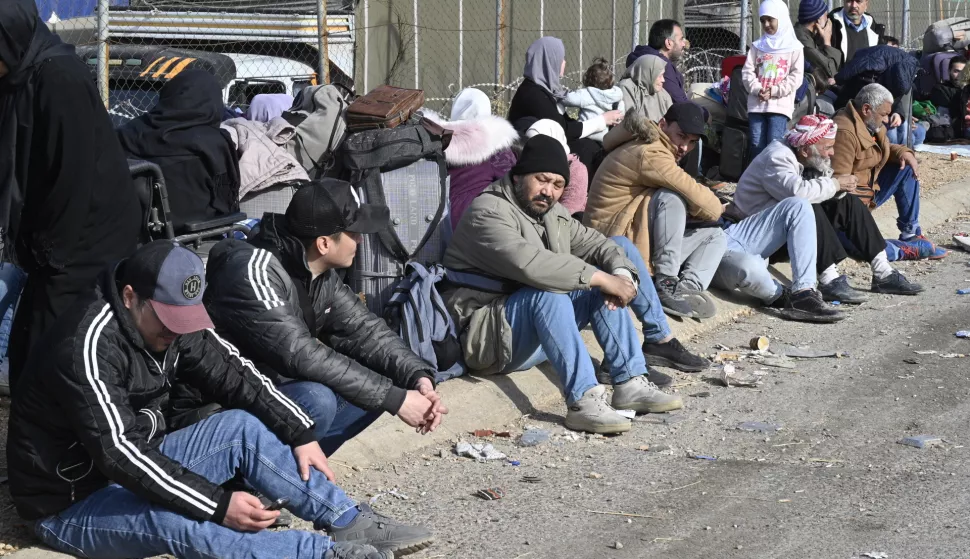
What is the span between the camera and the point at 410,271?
6.59 m

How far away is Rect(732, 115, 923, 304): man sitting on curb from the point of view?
28.9ft

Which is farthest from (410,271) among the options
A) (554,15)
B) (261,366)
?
(554,15)

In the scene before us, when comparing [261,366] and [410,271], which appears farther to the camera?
[410,271]

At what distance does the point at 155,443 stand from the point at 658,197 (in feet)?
15.6

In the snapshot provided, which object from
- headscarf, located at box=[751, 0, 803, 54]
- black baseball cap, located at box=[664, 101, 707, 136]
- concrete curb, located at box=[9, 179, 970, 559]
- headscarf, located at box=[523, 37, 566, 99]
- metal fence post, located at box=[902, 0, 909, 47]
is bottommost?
concrete curb, located at box=[9, 179, 970, 559]

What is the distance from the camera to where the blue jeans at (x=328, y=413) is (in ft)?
15.0

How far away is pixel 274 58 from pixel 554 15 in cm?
532

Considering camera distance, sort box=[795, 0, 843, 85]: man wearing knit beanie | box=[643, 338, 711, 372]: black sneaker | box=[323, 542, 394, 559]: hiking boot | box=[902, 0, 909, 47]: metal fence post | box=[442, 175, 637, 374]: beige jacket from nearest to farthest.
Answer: box=[323, 542, 394, 559]: hiking boot, box=[442, 175, 637, 374]: beige jacket, box=[643, 338, 711, 372]: black sneaker, box=[795, 0, 843, 85]: man wearing knit beanie, box=[902, 0, 909, 47]: metal fence post

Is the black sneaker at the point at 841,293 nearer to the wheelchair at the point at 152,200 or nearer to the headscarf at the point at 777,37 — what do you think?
the headscarf at the point at 777,37

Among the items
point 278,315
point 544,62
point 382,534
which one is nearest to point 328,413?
point 278,315

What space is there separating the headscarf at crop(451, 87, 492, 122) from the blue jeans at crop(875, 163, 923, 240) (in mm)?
4149

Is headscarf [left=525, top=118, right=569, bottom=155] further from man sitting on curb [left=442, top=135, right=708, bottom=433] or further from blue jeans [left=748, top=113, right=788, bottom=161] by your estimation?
blue jeans [left=748, top=113, right=788, bottom=161]

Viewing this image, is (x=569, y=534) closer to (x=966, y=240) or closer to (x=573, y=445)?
(x=573, y=445)

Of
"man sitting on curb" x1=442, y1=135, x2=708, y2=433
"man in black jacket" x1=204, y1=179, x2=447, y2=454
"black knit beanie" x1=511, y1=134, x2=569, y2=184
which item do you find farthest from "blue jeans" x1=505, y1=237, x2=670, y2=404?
"man in black jacket" x1=204, y1=179, x2=447, y2=454
